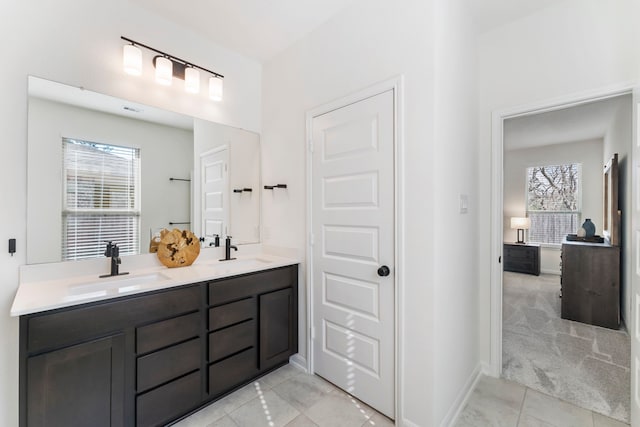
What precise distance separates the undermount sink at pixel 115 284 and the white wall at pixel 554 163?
669cm

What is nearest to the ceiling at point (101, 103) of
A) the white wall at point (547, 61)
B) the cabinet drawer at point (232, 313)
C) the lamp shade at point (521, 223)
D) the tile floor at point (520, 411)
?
the cabinet drawer at point (232, 313)

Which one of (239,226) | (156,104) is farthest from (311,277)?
(156,104)

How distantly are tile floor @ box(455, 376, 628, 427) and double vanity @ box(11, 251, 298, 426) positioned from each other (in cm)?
142

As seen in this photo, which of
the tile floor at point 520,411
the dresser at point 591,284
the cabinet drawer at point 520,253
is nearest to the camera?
the tile floor at point 520,411

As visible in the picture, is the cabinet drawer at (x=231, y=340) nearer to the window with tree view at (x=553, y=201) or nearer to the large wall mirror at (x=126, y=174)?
the large wall mirror at (x=126, y=174)

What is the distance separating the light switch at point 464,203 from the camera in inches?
73.7

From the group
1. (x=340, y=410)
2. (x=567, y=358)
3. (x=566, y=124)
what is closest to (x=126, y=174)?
(x=340, y=410)

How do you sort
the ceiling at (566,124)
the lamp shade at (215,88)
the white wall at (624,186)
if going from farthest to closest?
the ceiling at (566,124) < the white wall at (624,186) < the lamp shade at (215,88)

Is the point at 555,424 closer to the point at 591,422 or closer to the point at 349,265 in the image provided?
the point at 591,422

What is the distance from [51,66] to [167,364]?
1885 mm

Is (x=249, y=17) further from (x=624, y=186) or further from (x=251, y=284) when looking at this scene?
(x=624, y=186)

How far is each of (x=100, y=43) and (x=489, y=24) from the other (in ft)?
9.10

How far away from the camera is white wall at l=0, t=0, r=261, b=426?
4.86 ft

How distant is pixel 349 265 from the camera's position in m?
1.96
